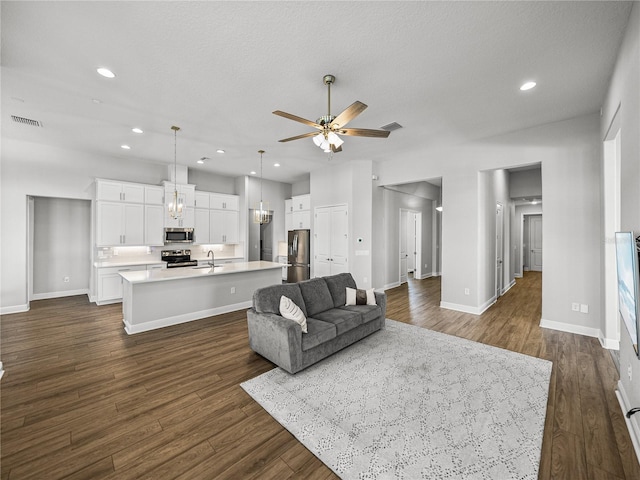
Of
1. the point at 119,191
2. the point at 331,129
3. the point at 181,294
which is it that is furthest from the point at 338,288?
the point at 119,191

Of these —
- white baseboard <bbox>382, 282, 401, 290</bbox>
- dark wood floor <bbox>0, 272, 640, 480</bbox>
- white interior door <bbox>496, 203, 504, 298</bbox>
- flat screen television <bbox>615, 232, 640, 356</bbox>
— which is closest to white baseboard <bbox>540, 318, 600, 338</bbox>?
dark wood floor <bbox>0, 272, 640, 480</bbox>

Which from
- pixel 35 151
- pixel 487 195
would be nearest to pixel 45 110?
pixel 35 151

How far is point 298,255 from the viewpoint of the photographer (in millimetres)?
7773

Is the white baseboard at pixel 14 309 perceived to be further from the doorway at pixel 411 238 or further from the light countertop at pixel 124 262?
the doorway at pixel 411 238

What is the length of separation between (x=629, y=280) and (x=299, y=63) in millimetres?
3186

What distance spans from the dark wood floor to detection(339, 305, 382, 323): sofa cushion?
1110 millimetres

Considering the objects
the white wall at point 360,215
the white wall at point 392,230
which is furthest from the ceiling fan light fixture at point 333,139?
the white wall at point 392,230

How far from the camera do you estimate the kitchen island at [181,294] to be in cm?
407

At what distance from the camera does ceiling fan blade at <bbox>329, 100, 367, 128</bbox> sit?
2492 mm

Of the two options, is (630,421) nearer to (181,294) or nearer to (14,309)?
(181,294)

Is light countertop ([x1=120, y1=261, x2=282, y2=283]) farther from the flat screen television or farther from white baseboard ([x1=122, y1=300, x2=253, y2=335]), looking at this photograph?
the flat screen television

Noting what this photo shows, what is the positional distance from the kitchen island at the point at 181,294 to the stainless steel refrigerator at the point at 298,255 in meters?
2.04

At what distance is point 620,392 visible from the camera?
243cm

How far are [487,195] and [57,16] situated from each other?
6.34 metres
